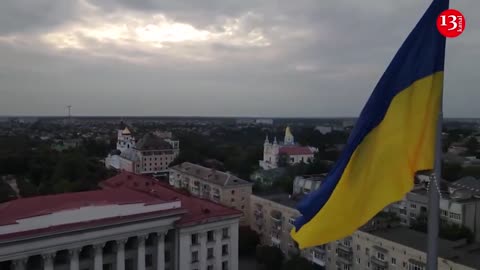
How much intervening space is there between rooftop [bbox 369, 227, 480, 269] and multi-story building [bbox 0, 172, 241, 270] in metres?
9.04

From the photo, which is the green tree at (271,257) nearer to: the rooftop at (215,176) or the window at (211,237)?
the window at (211,237)

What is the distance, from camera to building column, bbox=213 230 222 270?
2527cm

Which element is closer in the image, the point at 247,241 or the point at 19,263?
the point at 19,263

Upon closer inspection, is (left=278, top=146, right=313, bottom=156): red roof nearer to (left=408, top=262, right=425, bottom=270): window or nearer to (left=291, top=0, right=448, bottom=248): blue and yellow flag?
(left=408, top=262, right=425, bottom=270): window

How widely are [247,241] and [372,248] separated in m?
12.1

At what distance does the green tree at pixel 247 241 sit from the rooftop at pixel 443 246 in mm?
11964

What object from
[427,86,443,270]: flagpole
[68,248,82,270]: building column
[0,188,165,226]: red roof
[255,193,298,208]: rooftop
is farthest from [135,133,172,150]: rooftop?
[427,86,443,270]: flagpole

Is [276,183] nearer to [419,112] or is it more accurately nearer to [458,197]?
[458,197]

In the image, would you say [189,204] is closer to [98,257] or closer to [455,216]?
[98,257]

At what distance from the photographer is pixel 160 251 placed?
23.2 m

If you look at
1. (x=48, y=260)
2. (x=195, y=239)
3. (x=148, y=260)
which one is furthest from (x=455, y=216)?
(x=48, y=260)

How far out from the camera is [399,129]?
5160mm

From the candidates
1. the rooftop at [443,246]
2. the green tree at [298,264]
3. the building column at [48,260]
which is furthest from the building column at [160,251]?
the rooftop at [443,246]

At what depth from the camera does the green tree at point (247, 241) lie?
3300 cm
